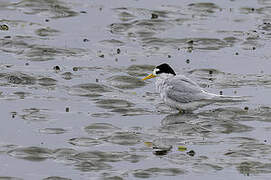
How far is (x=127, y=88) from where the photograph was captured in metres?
19.8

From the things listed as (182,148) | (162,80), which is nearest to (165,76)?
(162,80)

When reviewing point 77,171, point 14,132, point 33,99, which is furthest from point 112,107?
point 77,171

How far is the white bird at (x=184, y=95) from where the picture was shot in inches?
699

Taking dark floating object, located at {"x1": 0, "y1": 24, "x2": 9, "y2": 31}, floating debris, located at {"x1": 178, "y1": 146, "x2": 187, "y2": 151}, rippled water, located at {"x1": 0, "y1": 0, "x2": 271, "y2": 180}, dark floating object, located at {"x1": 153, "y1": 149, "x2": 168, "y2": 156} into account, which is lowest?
dark floating object, located at {"x1": 153, "y1": 149, "x2": 168, "y2": 156}

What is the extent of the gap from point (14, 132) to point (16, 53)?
6.92m

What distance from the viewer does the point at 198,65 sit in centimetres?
2188

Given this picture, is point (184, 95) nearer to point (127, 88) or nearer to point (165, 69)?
point (165, 69)

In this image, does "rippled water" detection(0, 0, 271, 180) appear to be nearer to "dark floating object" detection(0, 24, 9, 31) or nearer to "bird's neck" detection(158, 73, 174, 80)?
"dark floating object" detection(0, 24, 9, 31)

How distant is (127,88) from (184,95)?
2176 mm

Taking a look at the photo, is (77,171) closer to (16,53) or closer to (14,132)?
(14,132)

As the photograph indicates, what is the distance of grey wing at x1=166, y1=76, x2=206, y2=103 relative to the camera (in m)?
17.9

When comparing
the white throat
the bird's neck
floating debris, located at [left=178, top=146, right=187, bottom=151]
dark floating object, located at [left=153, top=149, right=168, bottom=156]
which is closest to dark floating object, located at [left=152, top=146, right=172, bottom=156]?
dark floating object, located at [left=153, top=149, right=168, bottom=156]

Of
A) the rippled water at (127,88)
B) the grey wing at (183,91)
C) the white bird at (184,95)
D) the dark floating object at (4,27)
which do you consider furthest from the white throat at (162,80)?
the dark floating object at (4,27)

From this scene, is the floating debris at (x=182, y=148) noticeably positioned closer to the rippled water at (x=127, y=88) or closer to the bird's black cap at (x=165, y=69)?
the rippled water at (x=127, y=88)
